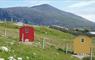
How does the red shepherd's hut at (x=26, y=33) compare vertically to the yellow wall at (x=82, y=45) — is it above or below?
above

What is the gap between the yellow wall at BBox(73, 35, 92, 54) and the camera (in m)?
52.8

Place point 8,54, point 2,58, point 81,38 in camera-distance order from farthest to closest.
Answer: point 81,38, point 8,54, point 2,58

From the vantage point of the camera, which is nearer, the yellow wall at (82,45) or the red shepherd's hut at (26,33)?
the red shepherd's hut at (26,33)

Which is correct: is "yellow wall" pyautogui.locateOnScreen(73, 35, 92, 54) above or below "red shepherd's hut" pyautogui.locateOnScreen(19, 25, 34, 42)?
below

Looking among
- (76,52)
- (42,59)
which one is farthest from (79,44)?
(42,59)

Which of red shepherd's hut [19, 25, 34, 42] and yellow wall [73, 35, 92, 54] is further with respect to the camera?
yellow wall [73, 35, 92, 54]

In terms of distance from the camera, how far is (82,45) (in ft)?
184

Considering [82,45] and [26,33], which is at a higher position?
→ [26,33]

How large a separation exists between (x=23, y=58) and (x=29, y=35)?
2773cm

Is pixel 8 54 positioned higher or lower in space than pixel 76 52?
higher

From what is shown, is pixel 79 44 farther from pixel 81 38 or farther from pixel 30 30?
pixel 30 30

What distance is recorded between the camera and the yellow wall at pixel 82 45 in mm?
52759

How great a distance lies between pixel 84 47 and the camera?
5478 cm

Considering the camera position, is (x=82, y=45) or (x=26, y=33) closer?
(x=26, y=33)
